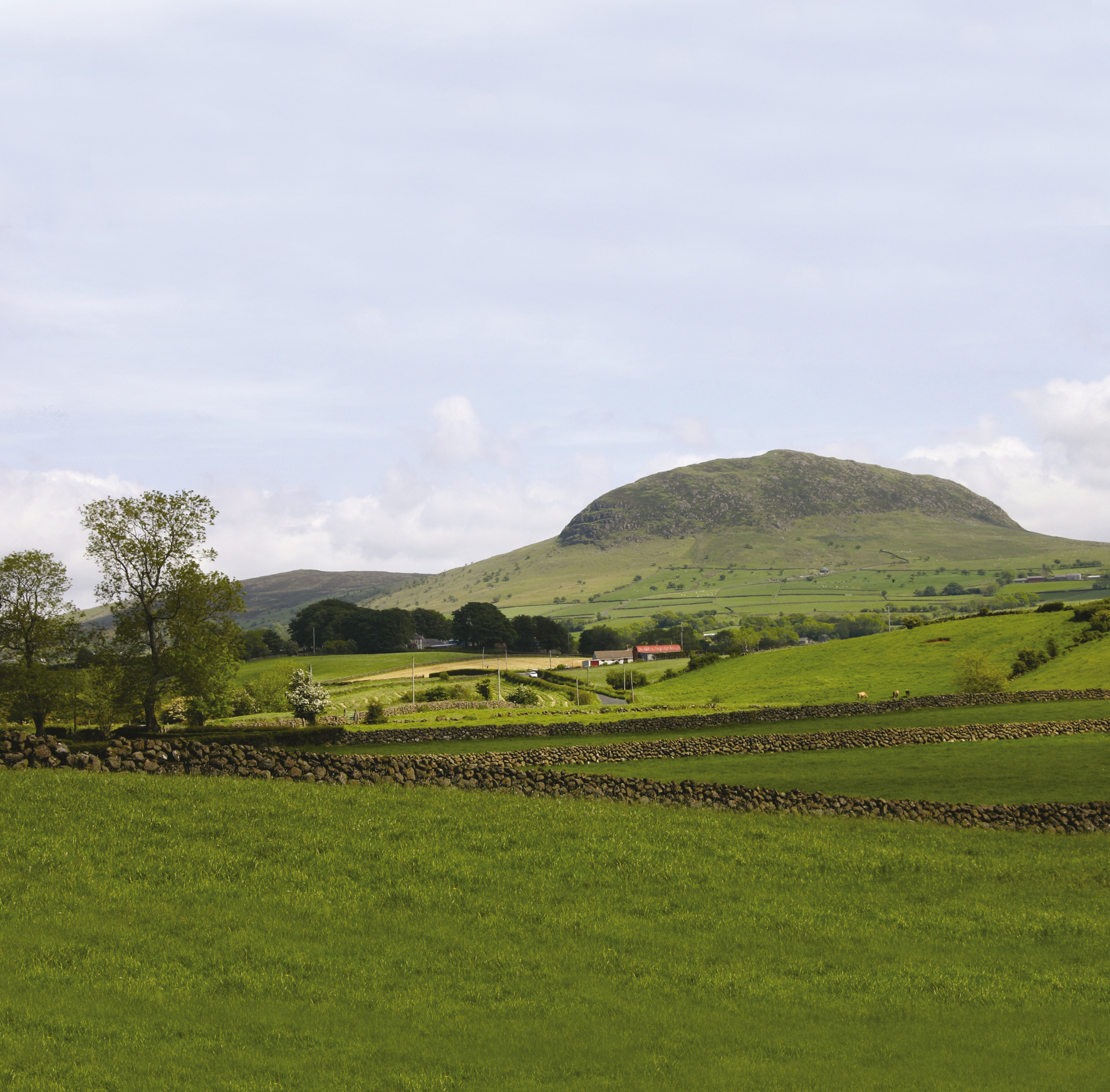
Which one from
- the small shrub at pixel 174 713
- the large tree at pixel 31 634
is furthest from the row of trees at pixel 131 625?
the small shrub at pixel 174 713

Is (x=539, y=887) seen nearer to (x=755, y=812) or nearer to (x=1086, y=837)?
(x=755, y=812)

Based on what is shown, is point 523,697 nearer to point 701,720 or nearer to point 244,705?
point 244,705

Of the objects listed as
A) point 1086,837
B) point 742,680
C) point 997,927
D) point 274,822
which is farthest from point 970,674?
point 274,822

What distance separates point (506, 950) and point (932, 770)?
30727 mm

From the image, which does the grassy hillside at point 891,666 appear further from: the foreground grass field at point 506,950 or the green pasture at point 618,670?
the foreground grass field at point 506,950

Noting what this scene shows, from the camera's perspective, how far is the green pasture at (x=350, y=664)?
15725cm

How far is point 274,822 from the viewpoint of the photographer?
17781 mm

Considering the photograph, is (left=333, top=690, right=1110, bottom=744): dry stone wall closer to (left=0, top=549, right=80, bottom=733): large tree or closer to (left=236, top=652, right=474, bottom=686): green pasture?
(left=0, top=549, right=80, bottom=733): large tree

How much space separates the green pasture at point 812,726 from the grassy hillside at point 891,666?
19.8 metres

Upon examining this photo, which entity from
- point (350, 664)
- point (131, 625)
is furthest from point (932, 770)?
point (350, 664)

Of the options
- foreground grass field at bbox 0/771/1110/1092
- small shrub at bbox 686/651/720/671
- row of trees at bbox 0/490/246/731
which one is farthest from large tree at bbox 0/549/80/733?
small shrub at bbox 686/651/720/671

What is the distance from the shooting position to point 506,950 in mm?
13742

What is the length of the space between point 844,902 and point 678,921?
12.3ft

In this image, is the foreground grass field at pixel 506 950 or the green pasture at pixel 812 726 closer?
the foreground grass field at pixel 506 950
